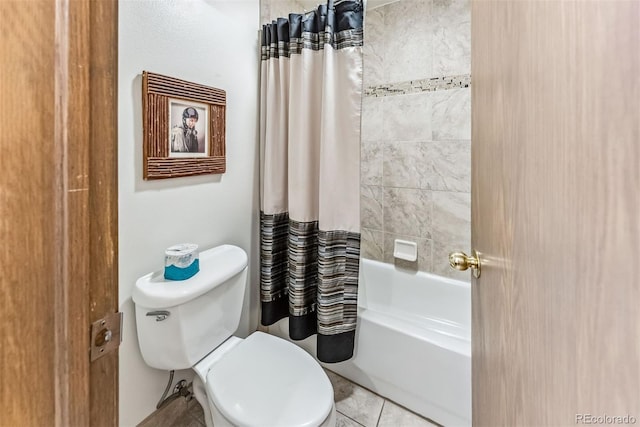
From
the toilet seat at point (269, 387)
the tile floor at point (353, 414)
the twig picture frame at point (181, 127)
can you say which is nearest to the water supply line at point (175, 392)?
the tile floor at point (353, 414)

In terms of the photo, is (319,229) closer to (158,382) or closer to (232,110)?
(232,110)

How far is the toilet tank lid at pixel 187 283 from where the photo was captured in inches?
43.0

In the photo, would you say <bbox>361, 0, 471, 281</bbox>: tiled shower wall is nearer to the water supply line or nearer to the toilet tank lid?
the toilet tank lid

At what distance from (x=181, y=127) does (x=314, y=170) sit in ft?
2.09

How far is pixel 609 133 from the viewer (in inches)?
10.2

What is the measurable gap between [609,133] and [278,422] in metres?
1.08

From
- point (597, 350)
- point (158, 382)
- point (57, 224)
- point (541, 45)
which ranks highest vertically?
point (541, 45)

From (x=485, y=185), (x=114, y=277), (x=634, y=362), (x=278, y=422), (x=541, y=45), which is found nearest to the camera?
(x=634, y=362)

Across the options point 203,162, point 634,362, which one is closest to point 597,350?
point 634,362

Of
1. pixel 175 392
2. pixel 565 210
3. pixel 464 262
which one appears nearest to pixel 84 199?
pixel 565 210

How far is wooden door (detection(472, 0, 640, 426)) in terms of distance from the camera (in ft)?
0.80

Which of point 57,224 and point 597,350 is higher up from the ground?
point 57,224

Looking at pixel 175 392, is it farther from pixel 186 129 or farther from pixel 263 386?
pixel 186 129

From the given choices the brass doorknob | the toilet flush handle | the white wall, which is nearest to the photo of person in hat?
the white wall
